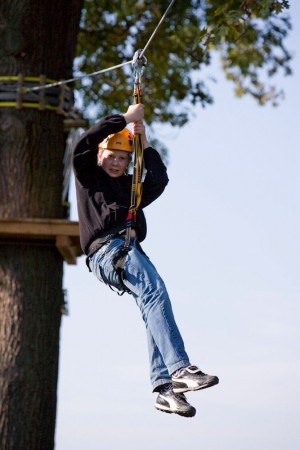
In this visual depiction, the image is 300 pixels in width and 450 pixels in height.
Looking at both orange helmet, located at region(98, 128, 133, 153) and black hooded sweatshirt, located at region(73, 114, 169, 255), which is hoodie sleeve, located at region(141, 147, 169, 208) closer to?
black hooded sweatshirt, located at region(73, 114, 169, 255)

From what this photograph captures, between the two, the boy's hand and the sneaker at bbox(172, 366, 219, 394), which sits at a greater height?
the boy's hand

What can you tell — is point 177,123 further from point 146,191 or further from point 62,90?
point 146,191

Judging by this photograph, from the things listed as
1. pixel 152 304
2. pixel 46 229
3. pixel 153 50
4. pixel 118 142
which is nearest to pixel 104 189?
pixel 118 142

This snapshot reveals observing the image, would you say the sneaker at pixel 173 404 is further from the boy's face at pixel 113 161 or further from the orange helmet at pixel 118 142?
the orange helmet at pixel 118 142

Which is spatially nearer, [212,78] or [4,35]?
[4,35]

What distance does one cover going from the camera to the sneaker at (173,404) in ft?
17.3

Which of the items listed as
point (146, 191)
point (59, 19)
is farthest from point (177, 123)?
point (146, 191)

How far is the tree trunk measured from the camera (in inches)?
344

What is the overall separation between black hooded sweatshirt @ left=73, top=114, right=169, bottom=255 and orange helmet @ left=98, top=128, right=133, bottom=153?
0.09m

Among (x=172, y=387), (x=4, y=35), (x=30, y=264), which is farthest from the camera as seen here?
(x=4, y=35)

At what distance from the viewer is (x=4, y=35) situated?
9.57 meters

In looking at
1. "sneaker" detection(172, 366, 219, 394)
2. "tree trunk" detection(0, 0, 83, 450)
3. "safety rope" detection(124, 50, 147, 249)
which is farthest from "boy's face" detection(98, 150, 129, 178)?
"tree trunk" detection(0, 0, 83, 450)

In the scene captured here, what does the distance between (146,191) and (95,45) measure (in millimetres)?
8262

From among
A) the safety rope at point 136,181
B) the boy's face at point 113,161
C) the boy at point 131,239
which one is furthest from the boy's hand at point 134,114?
the boy's face at point 113,161
